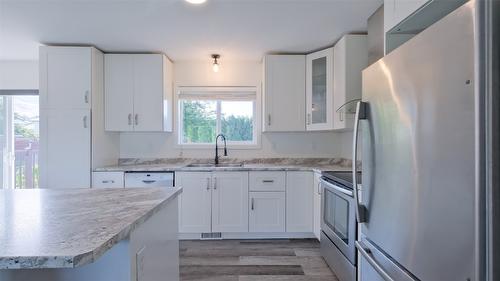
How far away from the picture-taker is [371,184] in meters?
1.36

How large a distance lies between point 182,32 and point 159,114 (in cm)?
111

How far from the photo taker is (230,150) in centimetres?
411

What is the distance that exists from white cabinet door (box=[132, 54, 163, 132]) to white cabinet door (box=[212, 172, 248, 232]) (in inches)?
41.6

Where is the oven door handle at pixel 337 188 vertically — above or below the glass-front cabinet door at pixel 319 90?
below

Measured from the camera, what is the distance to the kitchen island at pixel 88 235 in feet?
2.44

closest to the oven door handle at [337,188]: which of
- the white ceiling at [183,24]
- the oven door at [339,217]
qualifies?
the oven door at [339,217]

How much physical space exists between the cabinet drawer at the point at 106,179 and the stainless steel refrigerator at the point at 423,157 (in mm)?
2833

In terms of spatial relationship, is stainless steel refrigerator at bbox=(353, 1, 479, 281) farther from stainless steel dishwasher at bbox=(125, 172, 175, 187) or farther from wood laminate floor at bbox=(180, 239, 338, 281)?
stainless steel dishwasher at bbox=(125, 172, 175, 187)

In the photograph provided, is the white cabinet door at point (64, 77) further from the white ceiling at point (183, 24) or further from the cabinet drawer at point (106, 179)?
the cabinet drawer at point (106, 179)

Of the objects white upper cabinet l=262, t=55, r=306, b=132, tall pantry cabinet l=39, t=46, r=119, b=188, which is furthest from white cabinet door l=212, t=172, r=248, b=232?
tall pantry cabinet l=39, t=46, r=119, b=188

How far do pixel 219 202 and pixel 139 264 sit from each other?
7.91 ft

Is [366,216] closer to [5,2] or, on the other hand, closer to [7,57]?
[5,2]

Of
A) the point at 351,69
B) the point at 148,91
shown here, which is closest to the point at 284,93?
the point at 351,69

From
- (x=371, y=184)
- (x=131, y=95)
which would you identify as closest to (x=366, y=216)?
(x=371, y=184)
